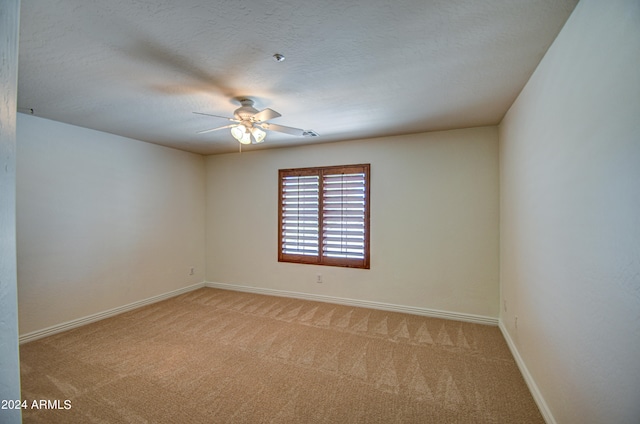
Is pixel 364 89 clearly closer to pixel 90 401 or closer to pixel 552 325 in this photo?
pixel 552 325

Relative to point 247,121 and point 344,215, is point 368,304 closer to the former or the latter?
point 344,215

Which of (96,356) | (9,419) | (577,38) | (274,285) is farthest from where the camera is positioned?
(274,285)

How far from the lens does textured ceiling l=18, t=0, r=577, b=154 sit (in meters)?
1.42

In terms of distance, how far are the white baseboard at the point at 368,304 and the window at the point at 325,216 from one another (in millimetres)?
537

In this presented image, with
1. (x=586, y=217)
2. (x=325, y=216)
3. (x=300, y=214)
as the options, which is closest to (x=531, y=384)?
(x=586, y=217)

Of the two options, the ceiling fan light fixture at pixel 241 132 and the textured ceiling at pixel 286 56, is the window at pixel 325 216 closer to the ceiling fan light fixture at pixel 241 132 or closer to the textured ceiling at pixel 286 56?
the textured ceiling at pixel 286 56

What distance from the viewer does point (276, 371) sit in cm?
241

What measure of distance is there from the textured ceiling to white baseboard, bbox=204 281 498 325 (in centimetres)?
248

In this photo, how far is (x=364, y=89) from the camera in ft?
7.64

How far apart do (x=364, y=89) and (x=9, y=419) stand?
2553mm

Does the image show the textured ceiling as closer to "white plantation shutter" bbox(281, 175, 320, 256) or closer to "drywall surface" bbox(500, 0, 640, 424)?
"drywall surface" bbox(500, 0, 640, 424)

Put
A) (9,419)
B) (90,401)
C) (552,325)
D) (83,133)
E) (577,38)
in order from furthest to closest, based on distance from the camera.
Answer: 1. (83,133)
2. (90,401)
3. (552,325)
4. (577,38)
5. (9,419)

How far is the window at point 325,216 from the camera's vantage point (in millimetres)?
3992

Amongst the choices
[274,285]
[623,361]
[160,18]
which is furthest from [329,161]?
[623,361]
